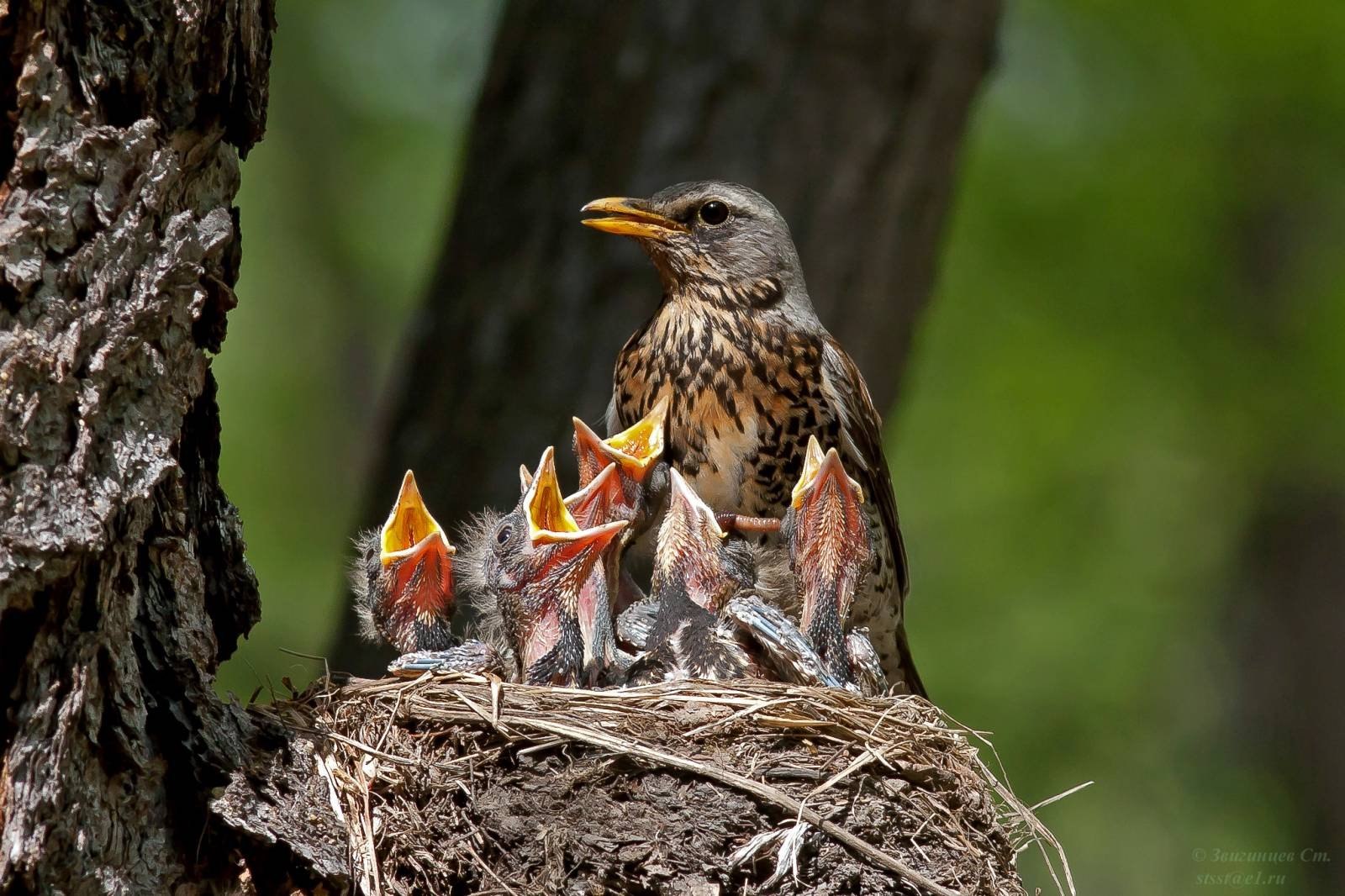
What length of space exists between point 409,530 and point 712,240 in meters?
1.58

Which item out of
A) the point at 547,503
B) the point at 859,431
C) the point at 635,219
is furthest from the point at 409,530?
the point at 859,431

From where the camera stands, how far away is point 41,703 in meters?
2.18

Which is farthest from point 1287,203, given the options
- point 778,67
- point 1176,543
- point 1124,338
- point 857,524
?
point 857,524

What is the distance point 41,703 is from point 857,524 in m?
2.48

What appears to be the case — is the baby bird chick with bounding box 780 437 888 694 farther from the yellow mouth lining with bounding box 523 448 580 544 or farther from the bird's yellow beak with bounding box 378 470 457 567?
the bird's yellow beak with bounding box 378 470 457 567

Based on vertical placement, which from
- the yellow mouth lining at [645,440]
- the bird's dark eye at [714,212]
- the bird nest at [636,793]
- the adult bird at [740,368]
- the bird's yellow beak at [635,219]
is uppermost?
the bird's dark eye at [714,212]

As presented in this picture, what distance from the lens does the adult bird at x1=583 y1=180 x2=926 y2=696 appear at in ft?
15.3

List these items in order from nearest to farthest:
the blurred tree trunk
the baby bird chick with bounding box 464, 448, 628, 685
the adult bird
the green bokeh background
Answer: the baby bird chick with bounding box 464, 448, 628, 685, the adult bird, the blurred tree trunk, the green bokeh background

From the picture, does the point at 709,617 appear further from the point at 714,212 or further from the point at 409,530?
the point at 714,212

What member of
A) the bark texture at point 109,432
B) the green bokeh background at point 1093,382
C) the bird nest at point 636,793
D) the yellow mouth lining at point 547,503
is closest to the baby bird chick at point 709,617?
the yellow mouth lining at point 547,503

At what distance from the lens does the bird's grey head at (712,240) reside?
4844 millimetres

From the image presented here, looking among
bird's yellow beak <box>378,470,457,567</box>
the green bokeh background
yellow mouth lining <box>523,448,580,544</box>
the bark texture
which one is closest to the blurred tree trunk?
bird's yellow beak <box>378,470,457,567</box>

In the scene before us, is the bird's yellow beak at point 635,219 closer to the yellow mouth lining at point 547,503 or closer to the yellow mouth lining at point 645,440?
the yellow mouth lining at point 645,440

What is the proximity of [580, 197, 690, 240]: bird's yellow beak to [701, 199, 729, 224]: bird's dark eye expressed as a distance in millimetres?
82
